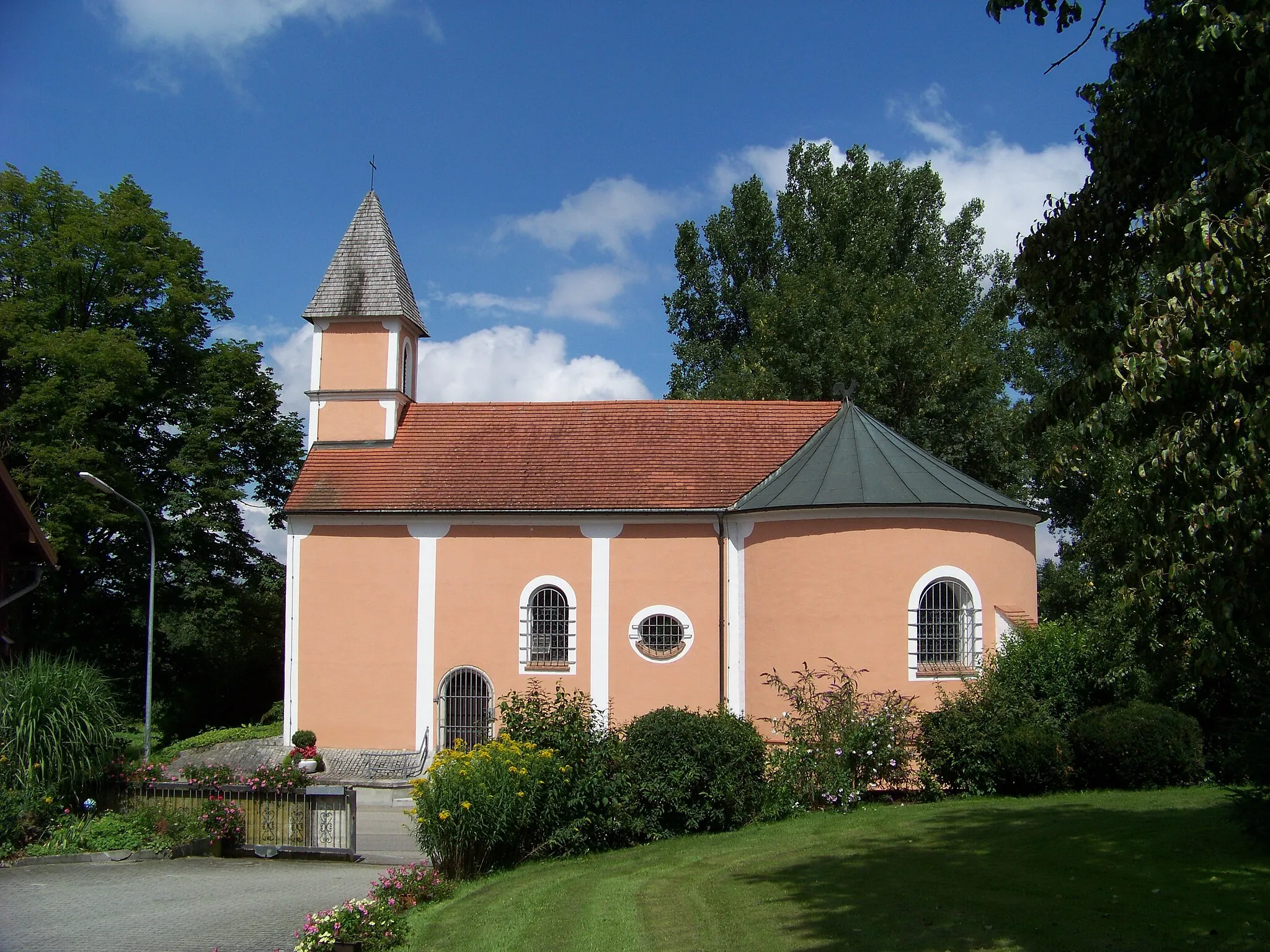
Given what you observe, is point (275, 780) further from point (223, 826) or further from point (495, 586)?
point (495, 586)

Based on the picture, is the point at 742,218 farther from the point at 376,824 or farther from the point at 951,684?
the point at 376,824

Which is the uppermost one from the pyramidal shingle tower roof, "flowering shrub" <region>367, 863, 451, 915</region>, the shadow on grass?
the pyramidal shingle tower roof

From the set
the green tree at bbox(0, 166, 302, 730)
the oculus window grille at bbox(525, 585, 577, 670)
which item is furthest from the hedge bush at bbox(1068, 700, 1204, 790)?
the green tree at bbox(0, 166, 302, 730)

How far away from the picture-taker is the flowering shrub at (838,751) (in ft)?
55.3

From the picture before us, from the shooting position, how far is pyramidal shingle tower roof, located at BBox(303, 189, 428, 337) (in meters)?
25.9

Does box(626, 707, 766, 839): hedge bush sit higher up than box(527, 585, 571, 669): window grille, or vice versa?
box(527, 585, 571, 669): window grille

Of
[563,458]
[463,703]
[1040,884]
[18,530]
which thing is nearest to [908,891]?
[1040,884]

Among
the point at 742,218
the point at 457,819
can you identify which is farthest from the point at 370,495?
the point at 742,218

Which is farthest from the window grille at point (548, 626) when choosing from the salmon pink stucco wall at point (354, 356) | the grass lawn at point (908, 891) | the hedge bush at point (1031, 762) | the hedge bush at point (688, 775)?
the hedge bush at point (1031, 762)

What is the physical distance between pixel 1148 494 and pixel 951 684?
42.6ft

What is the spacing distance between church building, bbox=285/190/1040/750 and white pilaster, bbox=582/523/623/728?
1.6 inches

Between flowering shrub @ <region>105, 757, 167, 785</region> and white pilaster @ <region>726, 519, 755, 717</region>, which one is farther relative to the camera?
white pilaster @ <region>726, 519, 755, 717</region>

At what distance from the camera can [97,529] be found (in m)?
29.2

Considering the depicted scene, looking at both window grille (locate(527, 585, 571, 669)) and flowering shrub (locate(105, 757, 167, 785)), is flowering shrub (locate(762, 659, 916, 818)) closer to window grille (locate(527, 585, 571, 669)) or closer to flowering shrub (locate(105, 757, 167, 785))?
window grille (locate(527, 585, 571, 669))
